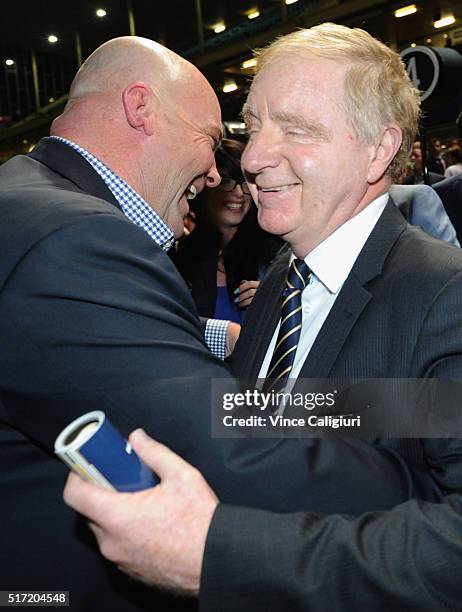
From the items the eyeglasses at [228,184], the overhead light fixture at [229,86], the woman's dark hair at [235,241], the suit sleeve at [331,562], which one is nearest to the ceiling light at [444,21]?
the overhead light fixture at [229,86]

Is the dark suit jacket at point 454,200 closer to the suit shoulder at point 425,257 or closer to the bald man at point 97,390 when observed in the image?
the suit shoulder at point 425,257

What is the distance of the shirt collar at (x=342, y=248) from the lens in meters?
1.53

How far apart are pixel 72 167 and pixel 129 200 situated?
0.21 m

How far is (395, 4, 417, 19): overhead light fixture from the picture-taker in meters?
10.8

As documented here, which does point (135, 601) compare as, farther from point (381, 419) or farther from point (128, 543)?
point (381, 419)

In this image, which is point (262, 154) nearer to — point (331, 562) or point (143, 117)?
point (143, 117)

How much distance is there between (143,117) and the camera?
1672 millimetres

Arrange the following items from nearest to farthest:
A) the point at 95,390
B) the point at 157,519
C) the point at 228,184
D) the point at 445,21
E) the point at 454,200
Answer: the point at 157,519, the point at 95,390, the point at 454,200, the point at 228,184, the point at 445,21

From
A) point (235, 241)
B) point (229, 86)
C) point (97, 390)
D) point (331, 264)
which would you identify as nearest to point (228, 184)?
point (235, 241)

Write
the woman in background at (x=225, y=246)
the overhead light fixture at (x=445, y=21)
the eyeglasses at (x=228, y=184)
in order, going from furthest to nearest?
the overhead light fixture at (x=445, y=21), the eyeglasses at (x=228, y=184), the woman in background at (x=225, y=246)

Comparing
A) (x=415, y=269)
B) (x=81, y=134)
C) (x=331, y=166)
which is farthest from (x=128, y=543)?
(x=81, y=134)

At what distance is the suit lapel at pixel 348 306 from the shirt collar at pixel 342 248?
0.06 metres

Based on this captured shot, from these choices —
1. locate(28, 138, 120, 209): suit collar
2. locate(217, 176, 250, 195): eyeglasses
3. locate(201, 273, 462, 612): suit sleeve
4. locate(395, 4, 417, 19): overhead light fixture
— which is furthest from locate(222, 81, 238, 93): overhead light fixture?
locate(201, 273, 462, 612): suit sleeve

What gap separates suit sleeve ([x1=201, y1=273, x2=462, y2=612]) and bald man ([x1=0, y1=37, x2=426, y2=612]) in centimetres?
8
